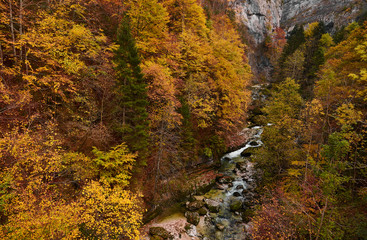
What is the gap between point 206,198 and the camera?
17297mm

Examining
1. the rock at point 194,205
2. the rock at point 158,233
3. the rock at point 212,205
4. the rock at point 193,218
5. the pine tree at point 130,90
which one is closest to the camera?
the pine tree at point 130,90

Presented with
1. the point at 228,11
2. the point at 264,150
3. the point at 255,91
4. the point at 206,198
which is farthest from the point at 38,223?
the point at 228,11

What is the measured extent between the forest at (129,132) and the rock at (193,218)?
2128 mm

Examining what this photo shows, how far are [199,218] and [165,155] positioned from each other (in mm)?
Answer: 6380

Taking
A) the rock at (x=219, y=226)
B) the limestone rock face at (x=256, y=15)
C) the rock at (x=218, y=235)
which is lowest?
→ the rock at (x=218, y=235)

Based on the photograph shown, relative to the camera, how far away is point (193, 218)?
46.7 ft

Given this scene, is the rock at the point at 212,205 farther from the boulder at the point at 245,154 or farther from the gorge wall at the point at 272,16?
the gorge wall at the point at 272,16

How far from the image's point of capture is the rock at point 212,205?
15844mm

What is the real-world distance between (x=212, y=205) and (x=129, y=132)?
11.1m

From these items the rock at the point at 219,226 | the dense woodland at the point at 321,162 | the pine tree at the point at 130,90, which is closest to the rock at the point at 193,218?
the rock at the point at 219,226

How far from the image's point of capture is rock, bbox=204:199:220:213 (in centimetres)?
1584

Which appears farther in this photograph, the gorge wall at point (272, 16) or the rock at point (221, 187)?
the gorge wall at point (272, 16)

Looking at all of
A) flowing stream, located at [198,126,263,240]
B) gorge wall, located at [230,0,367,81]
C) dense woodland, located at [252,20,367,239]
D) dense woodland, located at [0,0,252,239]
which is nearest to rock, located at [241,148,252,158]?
flowing stream, located at [198,126,263,240]

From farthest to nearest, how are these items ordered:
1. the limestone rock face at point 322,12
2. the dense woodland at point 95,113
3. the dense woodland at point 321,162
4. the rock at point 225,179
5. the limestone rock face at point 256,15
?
the limestone rock face at point 322,12 → the limestone rock face at point 256,15 → the rock at point 225,179 → the dense woodland at point 321,162 → the dense woodland at point 95,113
